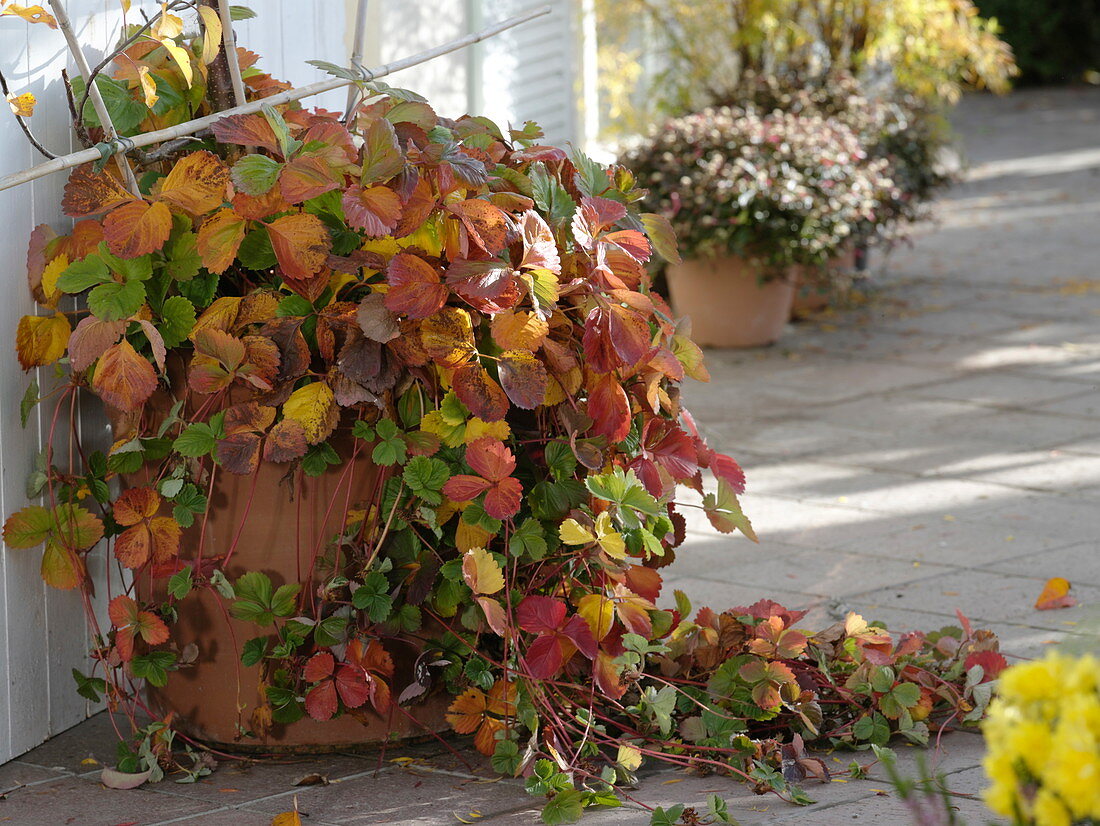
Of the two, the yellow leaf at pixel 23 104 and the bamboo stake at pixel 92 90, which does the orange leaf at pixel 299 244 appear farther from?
the yellow leaf at pixel 23 104

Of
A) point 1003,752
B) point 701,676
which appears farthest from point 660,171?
point 1003,752

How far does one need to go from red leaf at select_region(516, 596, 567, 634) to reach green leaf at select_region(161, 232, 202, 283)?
31.7 inches

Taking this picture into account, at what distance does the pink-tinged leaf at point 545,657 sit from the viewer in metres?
2.35

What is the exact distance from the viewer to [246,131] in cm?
Result: 234

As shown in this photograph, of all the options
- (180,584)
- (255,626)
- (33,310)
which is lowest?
(255,626)

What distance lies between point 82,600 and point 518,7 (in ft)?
19.6

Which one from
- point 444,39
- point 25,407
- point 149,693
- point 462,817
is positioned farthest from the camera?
point 444,39

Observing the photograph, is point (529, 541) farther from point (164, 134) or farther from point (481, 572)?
point (164, 134)

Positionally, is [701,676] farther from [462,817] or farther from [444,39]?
[444,39]

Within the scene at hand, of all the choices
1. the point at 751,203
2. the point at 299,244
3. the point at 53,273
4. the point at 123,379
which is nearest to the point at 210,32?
the point at 299,244

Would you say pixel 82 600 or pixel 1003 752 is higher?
pixel 1003 752

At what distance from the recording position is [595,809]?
2359mm

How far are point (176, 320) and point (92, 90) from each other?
0.41m

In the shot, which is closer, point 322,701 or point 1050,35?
point 322,701
